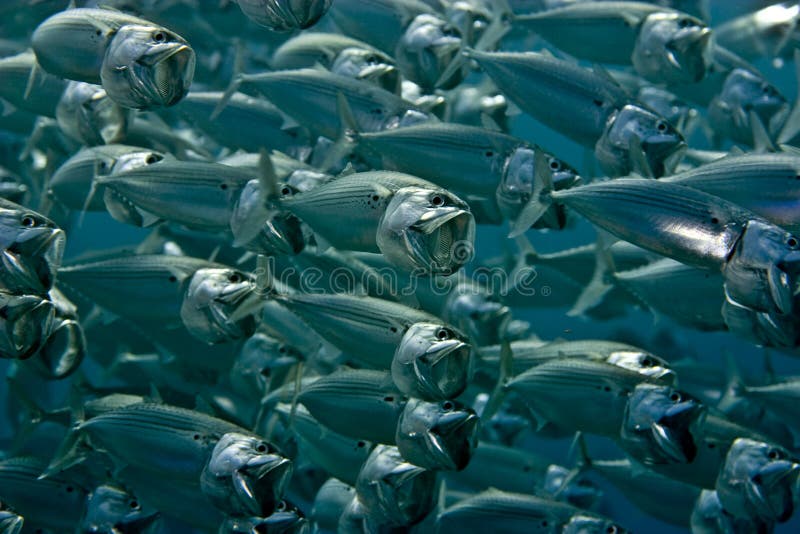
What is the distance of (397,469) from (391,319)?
59 cm

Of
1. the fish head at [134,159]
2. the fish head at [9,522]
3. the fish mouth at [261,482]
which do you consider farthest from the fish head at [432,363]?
the fish head at [9,522]

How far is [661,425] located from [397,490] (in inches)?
40.8

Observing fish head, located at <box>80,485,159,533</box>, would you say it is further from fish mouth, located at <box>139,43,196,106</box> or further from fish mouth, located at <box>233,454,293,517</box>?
fish mouth, located at <box>139,43,196,106</box>

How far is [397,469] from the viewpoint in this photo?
2.66 metres

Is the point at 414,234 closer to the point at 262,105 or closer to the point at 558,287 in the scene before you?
the point at 262,105

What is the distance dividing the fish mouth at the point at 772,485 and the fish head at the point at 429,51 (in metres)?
2.34

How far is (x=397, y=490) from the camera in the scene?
8.64 ft

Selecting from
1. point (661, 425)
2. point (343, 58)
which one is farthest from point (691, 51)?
point (661, 425)

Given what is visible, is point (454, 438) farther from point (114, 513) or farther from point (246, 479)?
point (114, 513)

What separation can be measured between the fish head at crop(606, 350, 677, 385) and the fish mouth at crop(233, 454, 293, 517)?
149 centimetres

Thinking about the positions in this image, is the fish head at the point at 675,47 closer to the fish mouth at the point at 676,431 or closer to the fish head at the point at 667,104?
the fish head at the point at 667,104

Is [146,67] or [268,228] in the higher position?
[146,67]

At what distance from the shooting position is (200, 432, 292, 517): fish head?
8.21 ft

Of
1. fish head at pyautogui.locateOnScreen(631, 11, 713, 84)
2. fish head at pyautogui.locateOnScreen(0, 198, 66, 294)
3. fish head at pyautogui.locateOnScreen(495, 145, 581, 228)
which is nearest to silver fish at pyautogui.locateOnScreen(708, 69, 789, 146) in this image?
fish head at pyautogui.locateOnScreen(631, 11, 713, 84)
